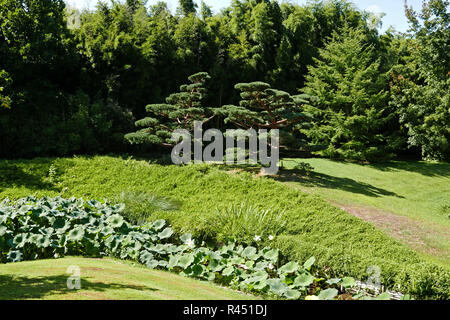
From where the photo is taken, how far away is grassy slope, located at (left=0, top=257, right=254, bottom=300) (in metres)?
2.29

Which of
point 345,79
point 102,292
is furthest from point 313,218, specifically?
point 345,79

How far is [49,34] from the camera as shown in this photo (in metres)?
10.3

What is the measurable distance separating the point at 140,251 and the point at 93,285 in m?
1.87

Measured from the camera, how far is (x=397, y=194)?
30.3ft

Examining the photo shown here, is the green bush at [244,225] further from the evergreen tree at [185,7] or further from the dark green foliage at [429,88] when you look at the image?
the evergreen tree at [185,7]

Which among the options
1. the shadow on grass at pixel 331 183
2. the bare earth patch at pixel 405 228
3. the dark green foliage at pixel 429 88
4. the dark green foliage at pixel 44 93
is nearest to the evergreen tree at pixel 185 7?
the dark green foliage at pixel 44 93

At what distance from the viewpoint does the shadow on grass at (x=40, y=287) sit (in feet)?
7.41

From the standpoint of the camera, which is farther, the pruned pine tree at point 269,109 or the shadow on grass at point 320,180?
the pruned pine tree at point 269,109

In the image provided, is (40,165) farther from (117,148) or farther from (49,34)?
(49,34)

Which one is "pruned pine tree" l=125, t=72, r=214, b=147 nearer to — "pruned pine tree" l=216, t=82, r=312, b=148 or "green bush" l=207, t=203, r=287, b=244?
"pruned pine tree" l=216, t=82, r=312, b=148

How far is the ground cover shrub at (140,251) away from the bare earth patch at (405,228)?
2.44m

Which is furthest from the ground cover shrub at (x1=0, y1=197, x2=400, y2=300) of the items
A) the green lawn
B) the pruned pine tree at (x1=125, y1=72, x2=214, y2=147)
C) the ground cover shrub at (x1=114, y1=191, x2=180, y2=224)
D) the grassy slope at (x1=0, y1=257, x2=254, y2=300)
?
the pruned pine tree at (x1=125, y1=72, x2=214, y2=147)

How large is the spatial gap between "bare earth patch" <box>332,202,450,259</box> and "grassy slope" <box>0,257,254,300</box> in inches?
167

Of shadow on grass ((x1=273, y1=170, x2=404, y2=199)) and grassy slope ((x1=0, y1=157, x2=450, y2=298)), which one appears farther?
shadow on grass ((x1=273, y1=170, x2=404, y2=199))
